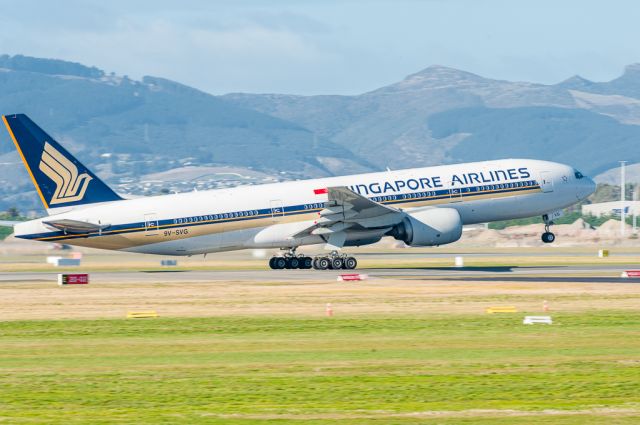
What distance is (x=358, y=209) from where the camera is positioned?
60.1 metres

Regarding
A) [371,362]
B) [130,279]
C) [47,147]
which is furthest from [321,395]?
[47,147]

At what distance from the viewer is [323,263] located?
206 ft

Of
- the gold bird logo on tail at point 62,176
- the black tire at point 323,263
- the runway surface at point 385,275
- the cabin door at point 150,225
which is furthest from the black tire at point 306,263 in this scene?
the gold bird logo on tail at point 62,176

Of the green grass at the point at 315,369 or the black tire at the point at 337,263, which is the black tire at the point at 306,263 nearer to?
the black tire at the point at 337,263

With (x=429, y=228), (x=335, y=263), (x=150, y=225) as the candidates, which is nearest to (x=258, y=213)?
(x=335, y=263)

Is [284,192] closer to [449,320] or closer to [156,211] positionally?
[156,211]

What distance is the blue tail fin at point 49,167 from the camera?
194 feet

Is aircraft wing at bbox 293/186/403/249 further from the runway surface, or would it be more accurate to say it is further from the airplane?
the runway surface

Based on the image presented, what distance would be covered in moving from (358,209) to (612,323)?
27.1m

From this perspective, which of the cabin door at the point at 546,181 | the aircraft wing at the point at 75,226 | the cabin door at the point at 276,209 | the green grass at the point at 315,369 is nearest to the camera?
the green grass at the point at 315,369

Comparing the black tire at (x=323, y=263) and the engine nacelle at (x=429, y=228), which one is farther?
the black tire at (x=323, y=263)

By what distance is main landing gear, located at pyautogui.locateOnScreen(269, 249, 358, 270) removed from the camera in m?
62.8

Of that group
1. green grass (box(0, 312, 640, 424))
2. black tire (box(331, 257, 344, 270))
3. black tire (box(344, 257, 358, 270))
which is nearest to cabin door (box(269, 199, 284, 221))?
black tire (box(331, 257, 344, 270))

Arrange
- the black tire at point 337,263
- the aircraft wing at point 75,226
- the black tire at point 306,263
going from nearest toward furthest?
1. the aircraft wing at point 75,226
2. the black tire at point 337,263
3. the black tire at point 306,263
